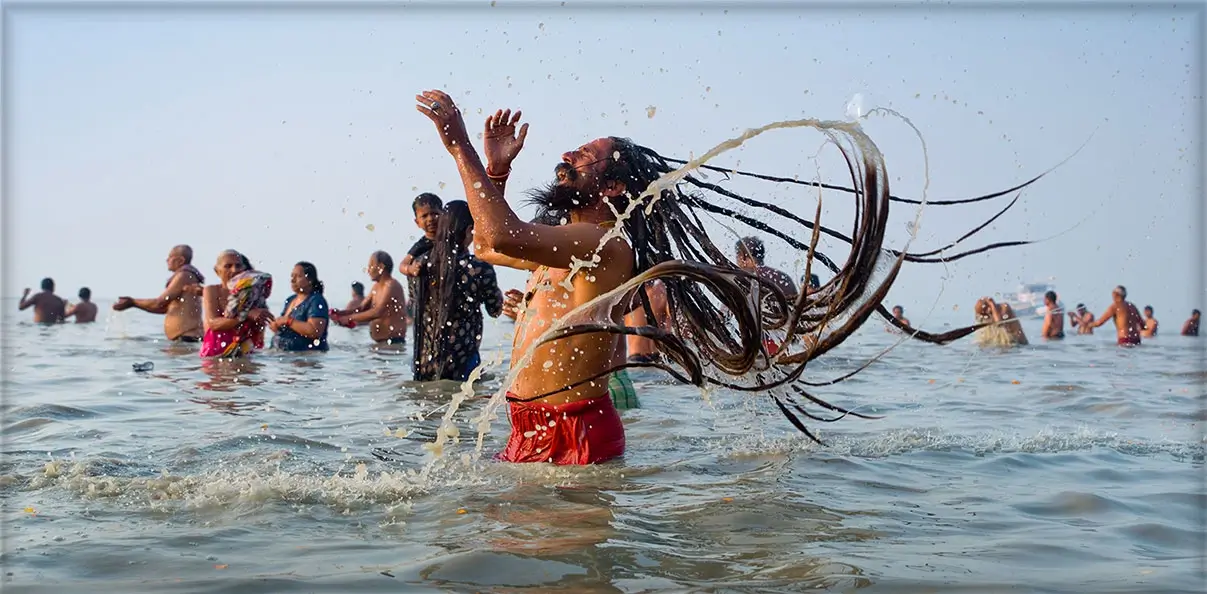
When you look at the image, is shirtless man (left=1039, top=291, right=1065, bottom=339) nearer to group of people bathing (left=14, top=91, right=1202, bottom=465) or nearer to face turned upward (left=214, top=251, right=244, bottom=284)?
face turned upward (left=214, top=251, right=244, bottom=284)

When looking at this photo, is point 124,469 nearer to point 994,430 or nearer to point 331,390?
point 331,390

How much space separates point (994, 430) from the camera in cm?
712

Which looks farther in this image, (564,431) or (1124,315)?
(1124,315)

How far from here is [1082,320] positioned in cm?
2153

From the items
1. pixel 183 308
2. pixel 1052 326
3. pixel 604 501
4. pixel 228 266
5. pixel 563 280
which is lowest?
pixel 604 501

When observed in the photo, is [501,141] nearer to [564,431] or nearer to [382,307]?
A: [564,431]

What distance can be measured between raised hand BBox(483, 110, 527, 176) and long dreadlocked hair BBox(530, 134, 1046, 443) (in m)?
0.31

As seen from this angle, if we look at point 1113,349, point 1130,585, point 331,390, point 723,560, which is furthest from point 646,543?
point 1113,349

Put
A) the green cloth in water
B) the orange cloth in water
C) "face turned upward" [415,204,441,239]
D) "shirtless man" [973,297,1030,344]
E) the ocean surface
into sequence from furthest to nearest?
"shirtless man" [973,297,1030,344]
"face turned upward" [415,204,441,239]
the green cloth in water
the orange cloth in water
the ocean surface

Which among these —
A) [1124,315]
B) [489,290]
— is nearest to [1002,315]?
[1124,315]

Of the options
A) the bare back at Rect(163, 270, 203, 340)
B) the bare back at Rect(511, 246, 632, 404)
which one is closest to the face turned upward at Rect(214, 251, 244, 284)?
the bare back at Rect(163, 270, 203, 340)

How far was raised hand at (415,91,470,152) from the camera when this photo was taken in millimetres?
4047

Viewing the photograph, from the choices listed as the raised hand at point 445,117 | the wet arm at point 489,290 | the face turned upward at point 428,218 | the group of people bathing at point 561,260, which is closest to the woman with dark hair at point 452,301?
the wet arm at point 489,290

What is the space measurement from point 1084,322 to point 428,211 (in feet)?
55.8
